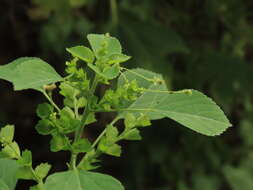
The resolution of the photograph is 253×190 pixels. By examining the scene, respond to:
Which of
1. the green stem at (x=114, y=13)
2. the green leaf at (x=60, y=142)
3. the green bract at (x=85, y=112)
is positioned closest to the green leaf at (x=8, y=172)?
the green bract at (x=85, y=112)

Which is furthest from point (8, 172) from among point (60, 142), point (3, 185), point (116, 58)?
point (116, 58)

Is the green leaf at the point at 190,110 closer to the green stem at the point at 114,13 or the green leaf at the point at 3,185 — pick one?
the green leaf at the point at 3,185

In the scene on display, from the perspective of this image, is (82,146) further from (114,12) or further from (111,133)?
(114,12)

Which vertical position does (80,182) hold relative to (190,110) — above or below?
below

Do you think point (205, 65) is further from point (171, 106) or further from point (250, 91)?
point (171, 106)

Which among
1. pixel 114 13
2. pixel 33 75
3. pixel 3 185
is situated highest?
pixel 114 13

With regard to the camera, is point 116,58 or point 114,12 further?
point 114,12

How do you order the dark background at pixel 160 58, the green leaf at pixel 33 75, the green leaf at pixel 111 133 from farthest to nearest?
the dark background at pixel 160 58 → the green leaf at pixel 111 133 → the green leaf at pixel 33 75

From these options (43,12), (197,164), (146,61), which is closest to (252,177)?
(197,164)
